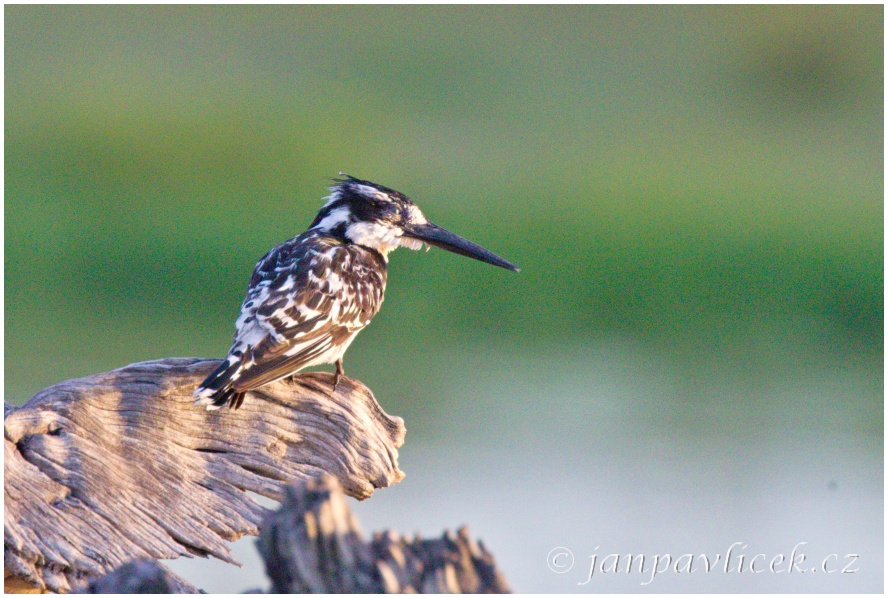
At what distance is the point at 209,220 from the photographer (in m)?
12.6

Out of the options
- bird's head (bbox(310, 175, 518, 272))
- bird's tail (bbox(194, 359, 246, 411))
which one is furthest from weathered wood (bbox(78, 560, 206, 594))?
bird's head (bbox(310, 175, 518, 272))

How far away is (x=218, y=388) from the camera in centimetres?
A: 392

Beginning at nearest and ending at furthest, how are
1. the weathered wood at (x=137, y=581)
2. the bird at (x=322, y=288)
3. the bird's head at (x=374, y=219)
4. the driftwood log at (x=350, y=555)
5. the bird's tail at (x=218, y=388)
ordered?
1. the driftwood log at (x=350, y=555)
2. the weathered wood at (x=137, y=581)
3. the bird's tail at (x=218, y=388)
4. the bird at (x=322, y=288)
5. the bird's head at (x=374, y=219)

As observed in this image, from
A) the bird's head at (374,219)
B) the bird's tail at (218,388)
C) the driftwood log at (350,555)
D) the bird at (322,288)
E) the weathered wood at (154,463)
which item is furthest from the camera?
the bird's head at (374,219)

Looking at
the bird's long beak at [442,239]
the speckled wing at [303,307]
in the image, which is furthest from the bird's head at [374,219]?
the speckled wing at [303,307]

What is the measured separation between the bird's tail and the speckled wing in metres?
0.02

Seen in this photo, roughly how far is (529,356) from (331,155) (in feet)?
14.2

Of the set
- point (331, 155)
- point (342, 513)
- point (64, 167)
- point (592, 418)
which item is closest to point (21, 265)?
point (64, 167)

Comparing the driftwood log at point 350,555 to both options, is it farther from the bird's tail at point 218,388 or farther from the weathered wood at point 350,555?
the bird's tail at point 218,388

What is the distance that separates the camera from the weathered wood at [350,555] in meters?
2.54

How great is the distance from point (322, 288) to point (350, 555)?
7.13ft

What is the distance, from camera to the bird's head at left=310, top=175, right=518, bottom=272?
5.09 meters

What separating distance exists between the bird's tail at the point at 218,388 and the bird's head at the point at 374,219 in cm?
130

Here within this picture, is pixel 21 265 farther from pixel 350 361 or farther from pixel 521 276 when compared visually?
pixel 521 276
